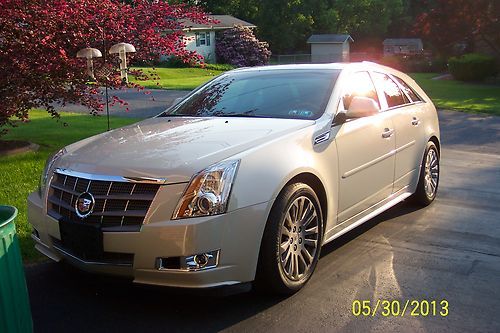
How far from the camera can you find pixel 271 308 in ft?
12.6

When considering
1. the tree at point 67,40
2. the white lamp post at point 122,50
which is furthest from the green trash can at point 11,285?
the white lamp post at point 122,50

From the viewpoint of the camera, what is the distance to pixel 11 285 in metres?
2.94

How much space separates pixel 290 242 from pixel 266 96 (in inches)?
64.2

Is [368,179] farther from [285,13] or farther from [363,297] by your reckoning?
[285,13]

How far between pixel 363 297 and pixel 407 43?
65842mm

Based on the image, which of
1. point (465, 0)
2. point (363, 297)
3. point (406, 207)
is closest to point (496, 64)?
point (465, 0)

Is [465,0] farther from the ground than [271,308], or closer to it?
farther from the ground

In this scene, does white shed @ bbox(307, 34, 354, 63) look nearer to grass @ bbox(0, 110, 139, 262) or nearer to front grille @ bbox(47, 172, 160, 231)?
grass @ bbox(0, 110, 139, 262)

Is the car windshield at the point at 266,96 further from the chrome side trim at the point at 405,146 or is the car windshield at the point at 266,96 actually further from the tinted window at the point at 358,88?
the chrome side trim at the point at 405,146

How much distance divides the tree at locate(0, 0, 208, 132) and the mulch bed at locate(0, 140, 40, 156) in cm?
75

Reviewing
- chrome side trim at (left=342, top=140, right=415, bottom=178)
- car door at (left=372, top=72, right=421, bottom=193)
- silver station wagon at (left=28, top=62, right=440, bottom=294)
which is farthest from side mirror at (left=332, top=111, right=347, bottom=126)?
car door at (left=372, top=72, right=421, bottom=193)

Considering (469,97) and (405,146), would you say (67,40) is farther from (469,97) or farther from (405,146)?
(469,97)

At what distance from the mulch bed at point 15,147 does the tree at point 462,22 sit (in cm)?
2155

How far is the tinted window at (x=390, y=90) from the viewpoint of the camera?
576 cm
